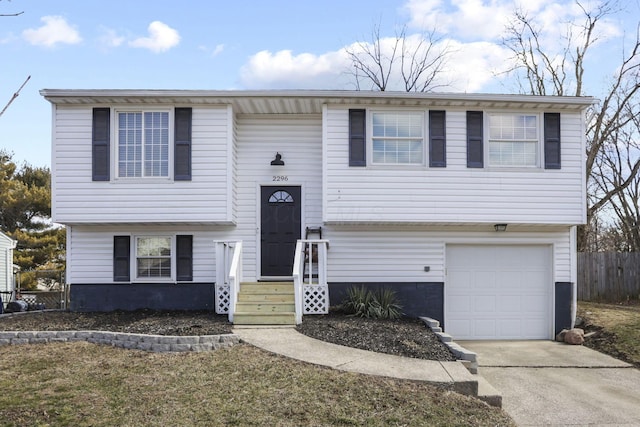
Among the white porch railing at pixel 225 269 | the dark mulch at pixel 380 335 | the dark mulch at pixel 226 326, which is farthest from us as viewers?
the white porch railing at pixel 225 269

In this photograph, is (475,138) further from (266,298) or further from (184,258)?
(184,258)

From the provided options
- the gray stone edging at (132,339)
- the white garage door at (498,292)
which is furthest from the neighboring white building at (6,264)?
the white garage door at (498,292)

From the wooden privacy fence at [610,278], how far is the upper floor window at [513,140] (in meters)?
6.36

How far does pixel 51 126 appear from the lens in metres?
10.8

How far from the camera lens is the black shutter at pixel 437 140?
10969mm

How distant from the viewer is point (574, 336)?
1110 centimetres

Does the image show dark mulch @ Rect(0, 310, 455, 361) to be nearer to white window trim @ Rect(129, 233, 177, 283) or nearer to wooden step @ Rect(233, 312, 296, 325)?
wooden step @ Rect(233, 312, 296, 325)

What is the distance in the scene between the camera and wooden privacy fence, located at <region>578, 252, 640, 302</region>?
1557 cm

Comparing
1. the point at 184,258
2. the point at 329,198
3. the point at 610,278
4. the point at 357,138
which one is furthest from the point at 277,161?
the point at 610,278

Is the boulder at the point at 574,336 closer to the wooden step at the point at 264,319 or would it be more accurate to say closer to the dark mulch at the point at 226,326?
the dark mulch at the point at 226,326

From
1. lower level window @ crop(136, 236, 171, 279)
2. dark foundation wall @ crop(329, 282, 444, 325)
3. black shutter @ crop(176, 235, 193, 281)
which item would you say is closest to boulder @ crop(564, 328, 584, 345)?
dark foundation wall @ crop(329, 282, 444, 325)

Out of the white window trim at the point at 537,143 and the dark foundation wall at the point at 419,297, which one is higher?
the white window trim at the point at 537,143

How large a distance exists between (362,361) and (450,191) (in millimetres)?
4967

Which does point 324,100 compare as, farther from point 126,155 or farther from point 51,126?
point 51,126
